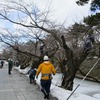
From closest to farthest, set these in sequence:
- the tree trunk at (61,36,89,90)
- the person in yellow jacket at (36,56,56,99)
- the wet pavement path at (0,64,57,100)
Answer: the person in yellow jacket at (36,56,56,99), the wet pavement path at (0,64,57,100), the tree trunk at (61,36,89,90)

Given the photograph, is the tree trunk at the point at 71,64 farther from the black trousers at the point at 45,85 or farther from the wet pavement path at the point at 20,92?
the black trousers at the point at 45,85

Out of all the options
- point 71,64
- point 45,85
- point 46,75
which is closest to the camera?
point 46,75

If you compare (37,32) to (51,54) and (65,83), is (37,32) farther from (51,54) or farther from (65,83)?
(65,83)

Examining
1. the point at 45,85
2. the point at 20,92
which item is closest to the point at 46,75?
the point at 45,85

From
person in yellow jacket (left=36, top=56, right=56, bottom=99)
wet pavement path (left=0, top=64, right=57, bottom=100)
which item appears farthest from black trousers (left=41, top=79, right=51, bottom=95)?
wet pavement path (left=0, top=64, right=57, bottom=100)

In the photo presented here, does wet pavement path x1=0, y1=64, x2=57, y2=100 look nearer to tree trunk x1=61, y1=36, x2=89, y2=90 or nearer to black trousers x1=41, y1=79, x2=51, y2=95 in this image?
black trousers x1=41, y1=79, x2=51, y2=95

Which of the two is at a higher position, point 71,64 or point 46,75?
point 71,64

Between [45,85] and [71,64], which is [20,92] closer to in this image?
[45,85]

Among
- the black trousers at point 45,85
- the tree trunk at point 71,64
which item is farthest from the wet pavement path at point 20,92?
the tree trunk at point 71,64

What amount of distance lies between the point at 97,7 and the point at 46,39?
926 centimetres

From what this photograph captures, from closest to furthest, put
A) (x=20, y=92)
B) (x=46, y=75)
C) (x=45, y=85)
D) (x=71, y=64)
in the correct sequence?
1. (x=46, y=75)
2. (x=45, y=85)
3. (x=20, y=92)
4. (x=71, y=64)

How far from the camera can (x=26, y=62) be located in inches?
1924

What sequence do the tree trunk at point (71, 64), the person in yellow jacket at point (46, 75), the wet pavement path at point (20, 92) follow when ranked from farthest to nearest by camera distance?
the tree trunk at point (71, 64) < the wet pavement path at point (20, 92) < the person in yellow jacket at point (46, 75)

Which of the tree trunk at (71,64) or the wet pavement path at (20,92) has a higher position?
the tree trunk at (71,64)
